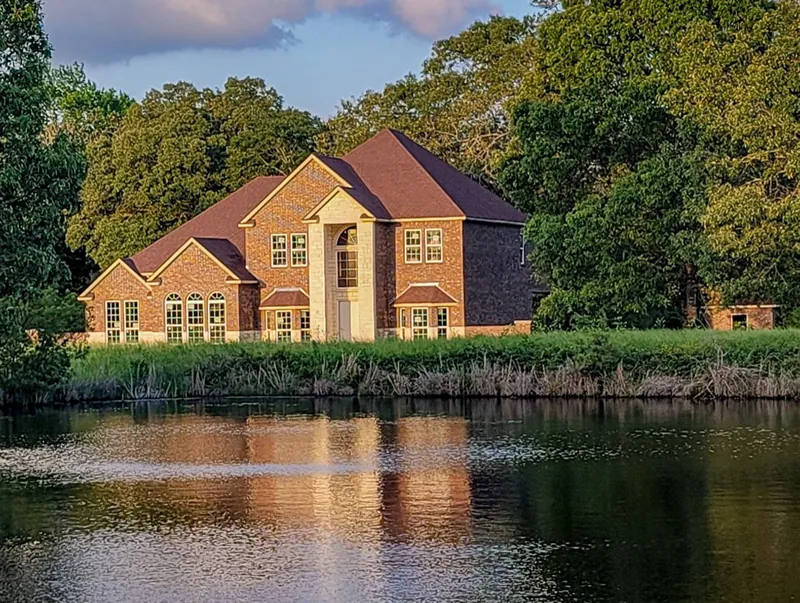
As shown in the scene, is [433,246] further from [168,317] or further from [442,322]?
[168,317]

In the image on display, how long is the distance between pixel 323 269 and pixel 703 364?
62.7 ft

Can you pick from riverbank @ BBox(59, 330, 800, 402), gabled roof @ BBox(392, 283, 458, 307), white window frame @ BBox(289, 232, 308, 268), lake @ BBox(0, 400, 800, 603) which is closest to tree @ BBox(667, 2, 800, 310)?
riverbank @ BBox(59, 330, 800, 402)

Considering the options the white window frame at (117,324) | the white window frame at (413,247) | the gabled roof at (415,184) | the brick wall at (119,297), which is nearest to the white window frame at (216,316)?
the brick wall at (119,297)

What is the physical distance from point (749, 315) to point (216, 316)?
18817 mm

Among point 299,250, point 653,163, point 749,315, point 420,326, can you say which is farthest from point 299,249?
point 749,315

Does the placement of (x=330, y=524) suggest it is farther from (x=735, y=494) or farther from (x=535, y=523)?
(x=735, y=494)

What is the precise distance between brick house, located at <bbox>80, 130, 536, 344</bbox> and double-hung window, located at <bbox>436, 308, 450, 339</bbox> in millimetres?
35

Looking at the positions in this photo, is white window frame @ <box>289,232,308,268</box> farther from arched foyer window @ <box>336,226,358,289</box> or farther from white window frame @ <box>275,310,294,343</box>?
white window frame @ <box>275,310,294,343</box>

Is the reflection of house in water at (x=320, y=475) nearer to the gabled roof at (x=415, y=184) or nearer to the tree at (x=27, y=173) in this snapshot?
the tree at (x=27, y=173)

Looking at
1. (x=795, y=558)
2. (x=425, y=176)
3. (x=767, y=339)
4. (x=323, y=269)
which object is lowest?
(x=795, y=558)

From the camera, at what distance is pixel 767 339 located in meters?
32.1

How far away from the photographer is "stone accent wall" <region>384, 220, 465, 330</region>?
47281 mm

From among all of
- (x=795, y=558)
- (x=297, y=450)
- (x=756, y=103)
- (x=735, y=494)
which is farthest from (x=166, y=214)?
(x=795, y=558)

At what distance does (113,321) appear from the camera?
1982 inches
